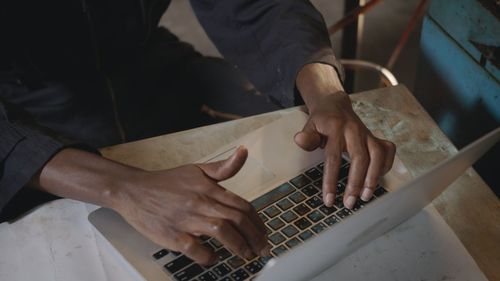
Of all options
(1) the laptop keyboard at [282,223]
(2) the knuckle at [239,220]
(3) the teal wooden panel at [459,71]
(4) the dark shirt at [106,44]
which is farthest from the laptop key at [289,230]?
(3) the teal wooden panel at [459,71]

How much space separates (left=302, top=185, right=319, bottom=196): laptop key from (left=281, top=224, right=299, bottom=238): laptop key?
0.22 feet

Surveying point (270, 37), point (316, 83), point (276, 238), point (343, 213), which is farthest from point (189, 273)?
point (270, 37)

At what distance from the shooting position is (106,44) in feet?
4.06

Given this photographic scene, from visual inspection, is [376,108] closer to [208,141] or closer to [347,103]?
[347,103]

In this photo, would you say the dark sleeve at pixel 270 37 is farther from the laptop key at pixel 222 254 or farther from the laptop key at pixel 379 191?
the laptop key at pixel 222 254

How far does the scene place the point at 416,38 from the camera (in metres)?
2.65

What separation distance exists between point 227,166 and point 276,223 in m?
0.12

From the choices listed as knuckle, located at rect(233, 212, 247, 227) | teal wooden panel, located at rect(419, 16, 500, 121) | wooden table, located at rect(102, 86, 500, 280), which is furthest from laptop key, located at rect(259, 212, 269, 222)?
teal wooden panel, located at rect(419, 16, 500, 121)

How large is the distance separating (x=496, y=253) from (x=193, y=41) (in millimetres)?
1972

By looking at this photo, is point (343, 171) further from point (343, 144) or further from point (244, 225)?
point (244, 225)

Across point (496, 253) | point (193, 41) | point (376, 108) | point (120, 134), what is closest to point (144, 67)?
point (120, 134)

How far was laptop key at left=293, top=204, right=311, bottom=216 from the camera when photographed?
850mm

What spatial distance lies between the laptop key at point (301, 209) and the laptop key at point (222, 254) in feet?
0.39

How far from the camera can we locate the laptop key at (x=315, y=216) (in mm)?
842
